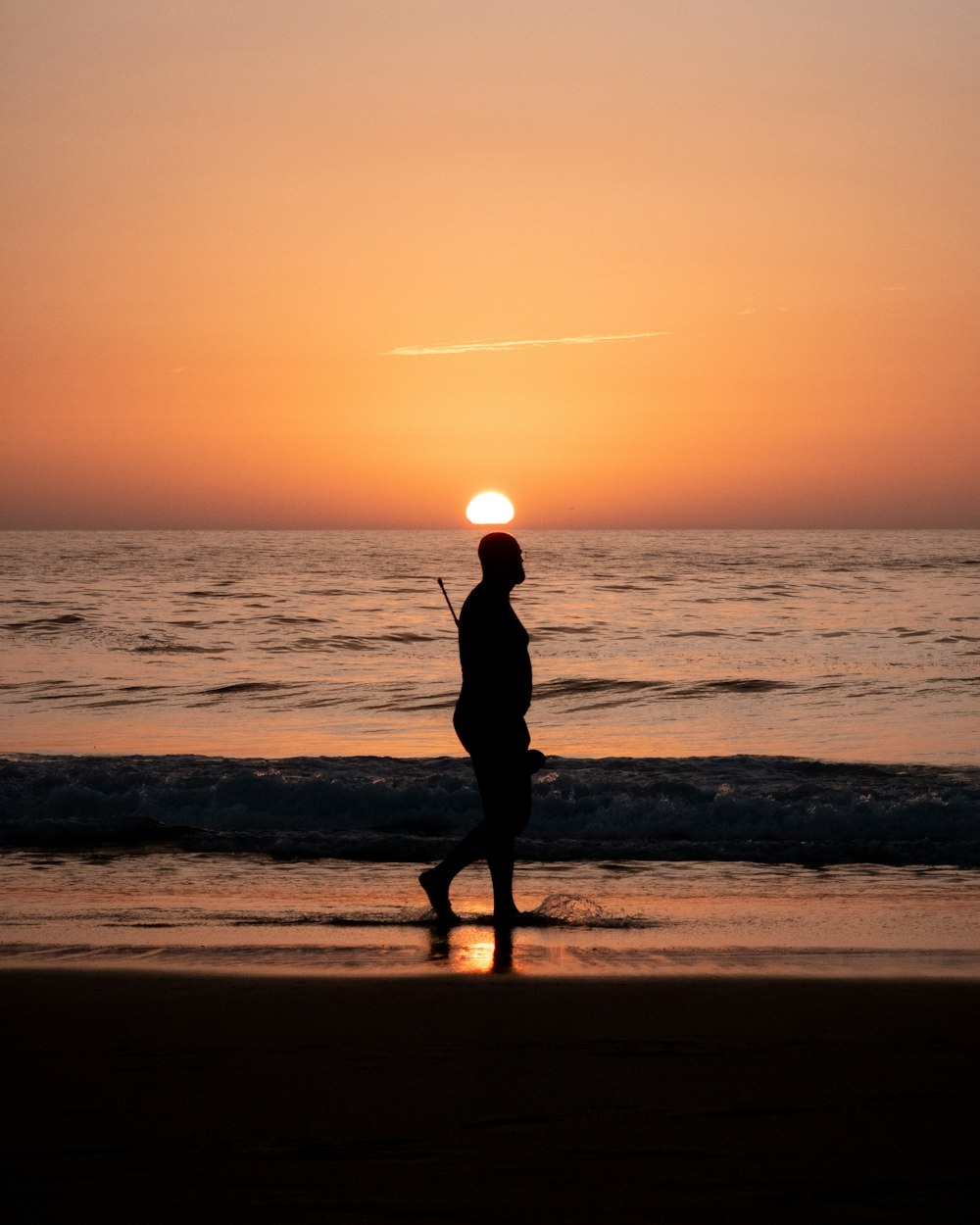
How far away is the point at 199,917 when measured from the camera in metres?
6.47

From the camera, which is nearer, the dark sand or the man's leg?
the dark sand

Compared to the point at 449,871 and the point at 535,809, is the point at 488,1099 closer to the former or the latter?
the point at 449,871

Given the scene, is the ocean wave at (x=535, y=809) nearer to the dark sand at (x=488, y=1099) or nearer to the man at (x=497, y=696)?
the man at (x=497, y=696)

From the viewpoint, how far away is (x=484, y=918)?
21.0 feet

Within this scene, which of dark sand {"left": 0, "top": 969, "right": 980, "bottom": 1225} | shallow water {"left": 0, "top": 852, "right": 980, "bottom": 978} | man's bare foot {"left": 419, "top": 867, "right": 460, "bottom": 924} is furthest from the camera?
man's bare foot {"left": 419, "top": 867, "right": 460, "bottom": 924}

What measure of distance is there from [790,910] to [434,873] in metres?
2.06

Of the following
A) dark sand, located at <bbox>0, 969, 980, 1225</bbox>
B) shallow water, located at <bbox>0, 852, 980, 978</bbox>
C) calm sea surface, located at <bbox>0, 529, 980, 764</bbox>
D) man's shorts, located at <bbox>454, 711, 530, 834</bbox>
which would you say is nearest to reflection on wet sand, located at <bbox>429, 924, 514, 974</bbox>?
shallow water, located at <bbox>0, 852, 980, 978</bbox>

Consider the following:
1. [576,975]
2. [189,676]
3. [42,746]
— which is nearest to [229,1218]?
[576,975]

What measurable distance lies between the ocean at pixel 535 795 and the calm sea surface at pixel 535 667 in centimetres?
10

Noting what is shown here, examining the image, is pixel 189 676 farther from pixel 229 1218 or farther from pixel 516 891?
pixel 229 1218

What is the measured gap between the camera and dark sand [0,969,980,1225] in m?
3.02

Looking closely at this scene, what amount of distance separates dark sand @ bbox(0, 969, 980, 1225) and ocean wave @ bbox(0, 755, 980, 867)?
3479 mm

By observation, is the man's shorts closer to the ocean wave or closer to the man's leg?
the man's leg

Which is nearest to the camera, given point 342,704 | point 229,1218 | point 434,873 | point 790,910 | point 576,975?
point 229,1218
